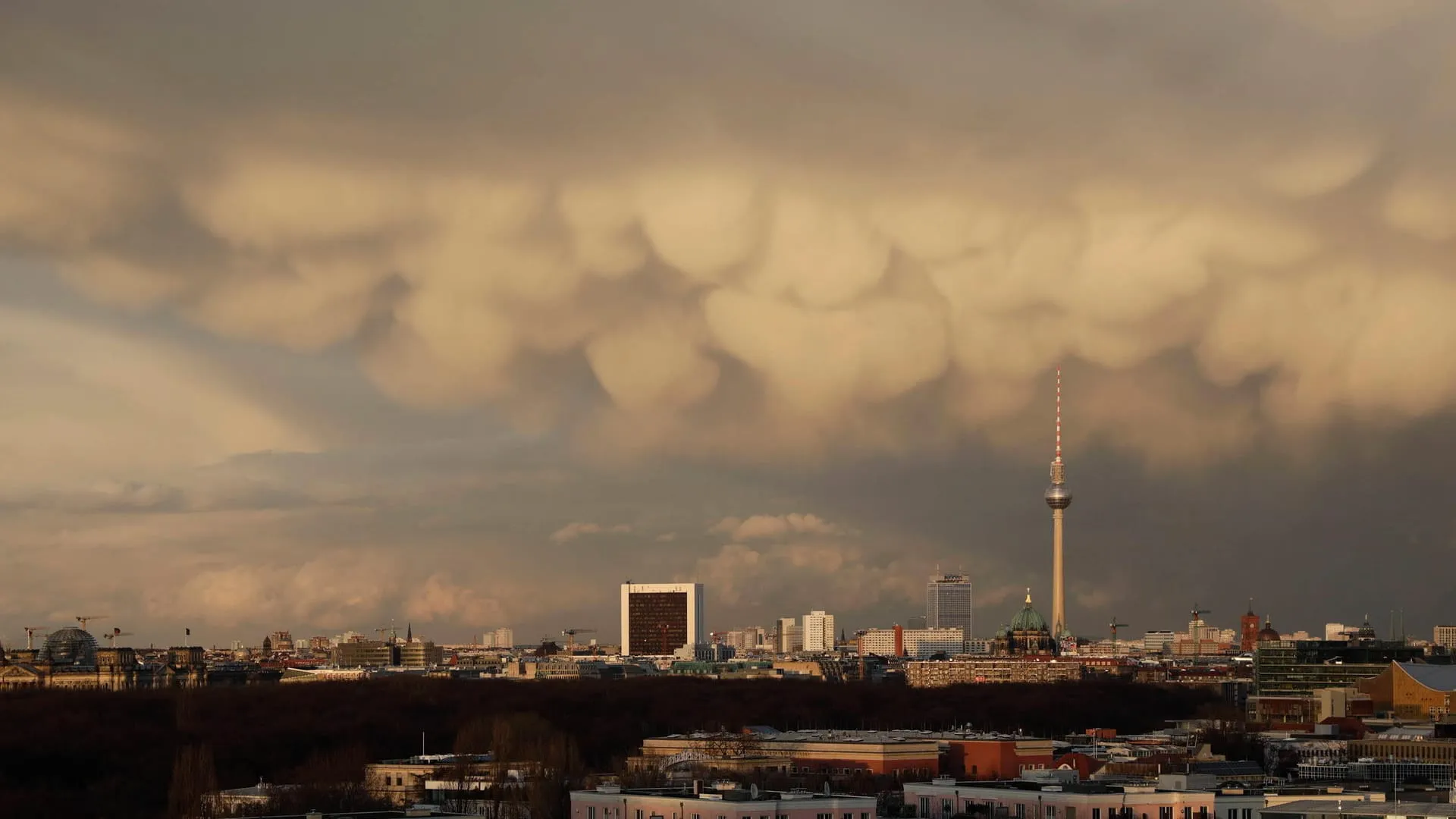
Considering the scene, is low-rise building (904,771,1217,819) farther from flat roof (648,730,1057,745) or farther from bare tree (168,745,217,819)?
flat roof (648,730,1057,745)

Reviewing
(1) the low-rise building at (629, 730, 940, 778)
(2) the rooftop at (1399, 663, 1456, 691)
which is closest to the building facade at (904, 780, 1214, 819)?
(1) the low-rise building at (629, 730, 940, 778)

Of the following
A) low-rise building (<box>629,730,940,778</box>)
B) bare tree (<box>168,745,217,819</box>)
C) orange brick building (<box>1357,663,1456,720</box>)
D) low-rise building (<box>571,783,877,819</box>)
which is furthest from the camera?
orange brick building (<box>1357,663,1456,720</box>)

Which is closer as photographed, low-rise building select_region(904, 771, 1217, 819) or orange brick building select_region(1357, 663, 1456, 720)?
low-rise building select_region(904, 771, 1217, 819)

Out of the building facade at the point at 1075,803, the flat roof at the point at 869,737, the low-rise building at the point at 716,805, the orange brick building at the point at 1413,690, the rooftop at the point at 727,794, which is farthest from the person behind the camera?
the orange brick building at the point at 1413,690

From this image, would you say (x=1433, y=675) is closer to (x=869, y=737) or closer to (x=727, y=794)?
(x=869, y=737)

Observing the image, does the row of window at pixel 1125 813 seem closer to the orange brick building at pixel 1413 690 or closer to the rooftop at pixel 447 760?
the rooftop at pixel 447 760

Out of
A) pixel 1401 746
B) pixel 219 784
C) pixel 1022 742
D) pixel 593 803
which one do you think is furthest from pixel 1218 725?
pixel 593 803

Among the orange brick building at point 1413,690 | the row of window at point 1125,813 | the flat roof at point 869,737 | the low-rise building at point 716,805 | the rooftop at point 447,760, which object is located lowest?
the row of window at point 1125,813

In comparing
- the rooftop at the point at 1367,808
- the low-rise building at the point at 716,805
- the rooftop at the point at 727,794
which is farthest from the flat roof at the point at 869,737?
the rooftop at the point at 1367,808
